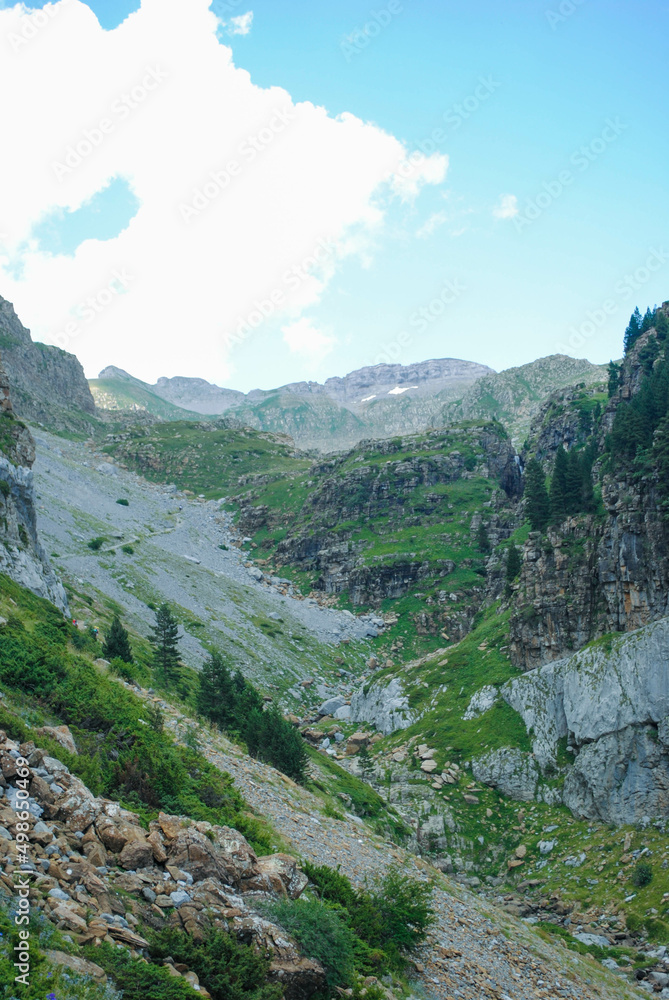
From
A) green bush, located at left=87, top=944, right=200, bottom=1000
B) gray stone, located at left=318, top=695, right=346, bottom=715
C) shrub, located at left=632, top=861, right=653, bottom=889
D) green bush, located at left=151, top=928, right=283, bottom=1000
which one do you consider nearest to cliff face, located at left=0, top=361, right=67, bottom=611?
green bush, located at left=151, top=928, right=283, bottom=1000

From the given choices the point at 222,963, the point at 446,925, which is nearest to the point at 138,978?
the point at 222,963

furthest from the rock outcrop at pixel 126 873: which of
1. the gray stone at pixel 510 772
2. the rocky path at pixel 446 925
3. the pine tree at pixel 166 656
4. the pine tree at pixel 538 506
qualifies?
the pine tree at pixel 538 506

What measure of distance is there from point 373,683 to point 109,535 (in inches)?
1966

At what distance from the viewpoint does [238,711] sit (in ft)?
110

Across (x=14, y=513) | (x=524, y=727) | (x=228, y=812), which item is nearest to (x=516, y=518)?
(x=524, y=727)

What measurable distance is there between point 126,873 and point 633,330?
103m

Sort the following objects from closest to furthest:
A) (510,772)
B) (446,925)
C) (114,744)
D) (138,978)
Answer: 1. (138,978)
2. (114,744)
3. (446,925)
4. (510,772)

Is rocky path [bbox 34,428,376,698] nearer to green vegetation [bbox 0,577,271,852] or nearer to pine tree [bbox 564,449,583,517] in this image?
pine tree [bbox 564,449,583,517]

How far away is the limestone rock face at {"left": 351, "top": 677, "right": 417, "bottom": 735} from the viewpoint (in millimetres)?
51531

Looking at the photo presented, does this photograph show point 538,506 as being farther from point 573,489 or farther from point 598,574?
point 598,574

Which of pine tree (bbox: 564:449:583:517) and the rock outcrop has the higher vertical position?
pine tree (bbox: 564:449:583:517)

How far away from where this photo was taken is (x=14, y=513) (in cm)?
3500

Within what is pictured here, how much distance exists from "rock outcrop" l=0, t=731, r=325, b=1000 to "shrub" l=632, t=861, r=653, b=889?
24161 millimetres

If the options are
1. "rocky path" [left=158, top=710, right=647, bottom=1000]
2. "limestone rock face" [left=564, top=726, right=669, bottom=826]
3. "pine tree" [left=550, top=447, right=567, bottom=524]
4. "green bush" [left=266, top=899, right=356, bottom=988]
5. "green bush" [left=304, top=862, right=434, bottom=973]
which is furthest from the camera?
"pine tree" [left=550, top=447, right=567, bottom=524]
